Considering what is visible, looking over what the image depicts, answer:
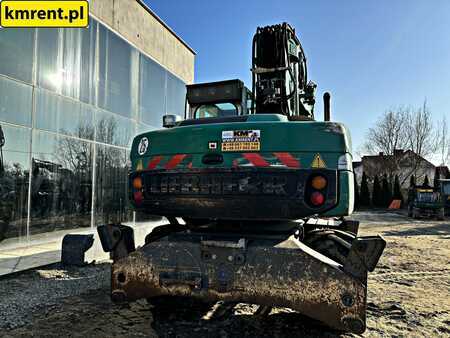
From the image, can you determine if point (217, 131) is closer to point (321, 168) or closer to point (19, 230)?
point (321, 168)

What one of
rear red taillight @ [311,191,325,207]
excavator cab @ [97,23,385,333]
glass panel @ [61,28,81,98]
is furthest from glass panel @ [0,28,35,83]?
rear red taillight @ [311,191,325,207]

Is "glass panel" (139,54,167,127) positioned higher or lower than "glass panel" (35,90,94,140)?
higher

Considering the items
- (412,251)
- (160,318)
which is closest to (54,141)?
(160,318)

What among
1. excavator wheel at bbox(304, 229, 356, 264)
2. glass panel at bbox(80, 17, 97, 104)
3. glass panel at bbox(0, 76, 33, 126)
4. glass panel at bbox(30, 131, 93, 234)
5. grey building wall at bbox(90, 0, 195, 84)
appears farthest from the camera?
grey building wall at bbox(90, 0, 195, 84)

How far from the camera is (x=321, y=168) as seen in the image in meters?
2.97

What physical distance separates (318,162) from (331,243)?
3.50 ft

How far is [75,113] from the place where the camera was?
33.2 feet

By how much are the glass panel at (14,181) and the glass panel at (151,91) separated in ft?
16.9

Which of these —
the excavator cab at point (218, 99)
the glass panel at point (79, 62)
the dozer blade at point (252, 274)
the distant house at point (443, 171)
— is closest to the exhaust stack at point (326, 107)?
the excavator cab at point (218, 99)

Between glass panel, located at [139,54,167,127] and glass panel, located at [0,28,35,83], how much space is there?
4703mm

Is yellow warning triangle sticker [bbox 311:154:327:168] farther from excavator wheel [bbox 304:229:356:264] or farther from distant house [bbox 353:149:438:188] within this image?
distant house [bbox 353:149:438:188]

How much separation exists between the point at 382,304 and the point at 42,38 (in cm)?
925

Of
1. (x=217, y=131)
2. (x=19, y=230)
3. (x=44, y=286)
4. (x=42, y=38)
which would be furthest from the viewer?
(x=42, y=38)

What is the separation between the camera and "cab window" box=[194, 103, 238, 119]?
4.52 m
